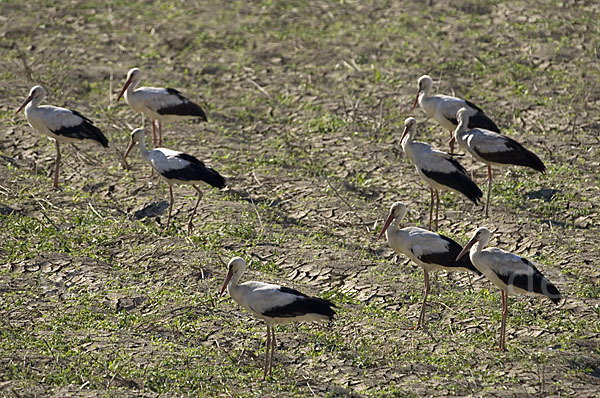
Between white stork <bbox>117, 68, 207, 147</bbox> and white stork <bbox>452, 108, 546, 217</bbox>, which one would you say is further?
white stork <bbox>117, 68, 207, 147</bbox>

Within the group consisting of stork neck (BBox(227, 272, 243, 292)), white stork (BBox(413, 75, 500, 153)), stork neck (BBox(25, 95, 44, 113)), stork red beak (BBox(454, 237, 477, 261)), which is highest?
stork red beak (BBox(454, 237, 477, 261))

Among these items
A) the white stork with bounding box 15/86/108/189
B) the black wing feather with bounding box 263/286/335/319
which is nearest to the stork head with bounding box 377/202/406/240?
the black wing feather with bounding box 263/286/335/319

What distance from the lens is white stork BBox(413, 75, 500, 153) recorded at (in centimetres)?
1244

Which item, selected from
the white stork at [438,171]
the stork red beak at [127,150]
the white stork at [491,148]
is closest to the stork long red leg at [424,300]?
the white stork at [438,171]

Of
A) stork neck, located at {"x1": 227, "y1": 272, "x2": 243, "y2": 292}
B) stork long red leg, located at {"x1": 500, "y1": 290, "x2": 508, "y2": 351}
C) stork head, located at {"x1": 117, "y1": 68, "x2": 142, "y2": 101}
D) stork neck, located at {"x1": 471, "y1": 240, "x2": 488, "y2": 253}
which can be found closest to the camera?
stork long red leg, located at {"x1": 500, "y1": 290, "x2": 508, "y2": 351}

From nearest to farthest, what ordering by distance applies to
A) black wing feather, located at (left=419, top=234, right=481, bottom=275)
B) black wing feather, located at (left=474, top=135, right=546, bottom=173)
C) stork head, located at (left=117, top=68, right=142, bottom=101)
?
black wing feather, located at (left=419, top=234, right=481, bottom=275)
black wing feather, located at (left=474, top=135, right=546, bottom=173)
stork head, located at (left=117, top=68, right=142, bottom=101)

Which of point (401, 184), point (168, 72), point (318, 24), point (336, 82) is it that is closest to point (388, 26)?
point (318, 24)

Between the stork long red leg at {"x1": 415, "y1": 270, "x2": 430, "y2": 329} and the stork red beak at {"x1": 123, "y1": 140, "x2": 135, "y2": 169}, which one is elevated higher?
the stork long red leg at {"x1": 415, "y1": 270, "x2": 430, "y2": 329}

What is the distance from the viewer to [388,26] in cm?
1675

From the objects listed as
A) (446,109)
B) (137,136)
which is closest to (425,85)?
(446,109)

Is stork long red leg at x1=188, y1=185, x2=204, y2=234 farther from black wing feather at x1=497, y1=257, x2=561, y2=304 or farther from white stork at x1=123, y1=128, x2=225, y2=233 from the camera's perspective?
black wing feather at x1=497, y1=257, x2=561, y2=304

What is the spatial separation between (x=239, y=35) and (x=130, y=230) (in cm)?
650

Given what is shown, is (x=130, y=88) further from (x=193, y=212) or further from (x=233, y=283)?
(x=233, y=283)

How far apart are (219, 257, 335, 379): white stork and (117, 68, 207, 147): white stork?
16.4ft
